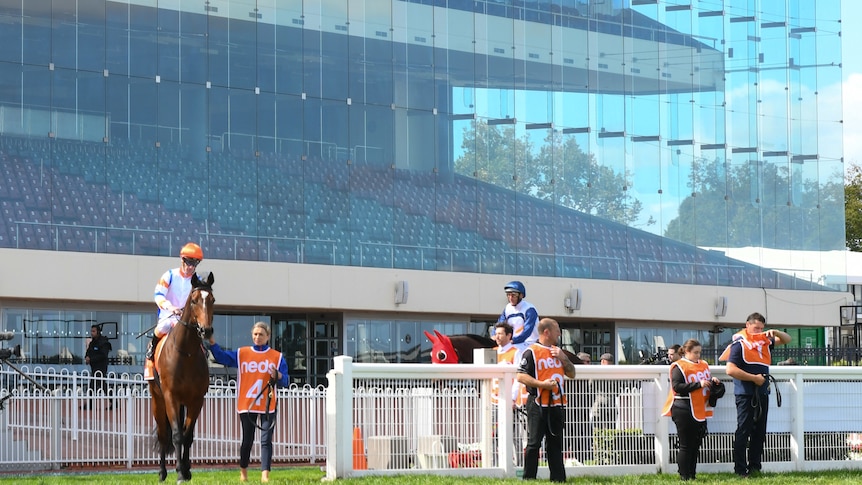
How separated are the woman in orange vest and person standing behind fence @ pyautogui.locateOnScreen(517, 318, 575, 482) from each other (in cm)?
157

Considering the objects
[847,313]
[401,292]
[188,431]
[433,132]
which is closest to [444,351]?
[188,431]

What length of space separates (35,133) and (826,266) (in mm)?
24907

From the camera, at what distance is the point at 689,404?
47.7 feet

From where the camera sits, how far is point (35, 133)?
28531mm

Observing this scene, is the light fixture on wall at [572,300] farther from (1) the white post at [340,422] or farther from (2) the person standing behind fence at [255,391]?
(1) the white post at [340,422]

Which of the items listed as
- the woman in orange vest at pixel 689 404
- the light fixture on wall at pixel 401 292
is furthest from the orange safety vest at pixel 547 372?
the light fixture on wall at pixel 401 292

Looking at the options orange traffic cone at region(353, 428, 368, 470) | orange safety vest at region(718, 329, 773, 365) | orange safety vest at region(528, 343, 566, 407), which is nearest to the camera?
orange safety vest at region(528, 343, 566, 407)

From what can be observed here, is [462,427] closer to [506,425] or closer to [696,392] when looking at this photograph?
[506,425]

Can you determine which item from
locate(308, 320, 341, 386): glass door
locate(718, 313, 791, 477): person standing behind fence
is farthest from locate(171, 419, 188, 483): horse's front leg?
locate(308, 320, 341, 386): glass door

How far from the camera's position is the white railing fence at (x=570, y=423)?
45.3 ft

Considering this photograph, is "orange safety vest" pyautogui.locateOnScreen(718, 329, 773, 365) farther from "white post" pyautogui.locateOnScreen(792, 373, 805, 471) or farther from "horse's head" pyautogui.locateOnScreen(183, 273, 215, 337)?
"horse's head" pyautogui.locateOnScreen(183, 273, 215, 337)

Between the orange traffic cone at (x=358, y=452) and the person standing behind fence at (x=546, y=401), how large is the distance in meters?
1.66

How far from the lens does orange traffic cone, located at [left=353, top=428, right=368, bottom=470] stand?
13.6 metres

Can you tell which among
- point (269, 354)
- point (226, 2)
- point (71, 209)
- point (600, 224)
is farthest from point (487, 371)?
point (600, 224)
